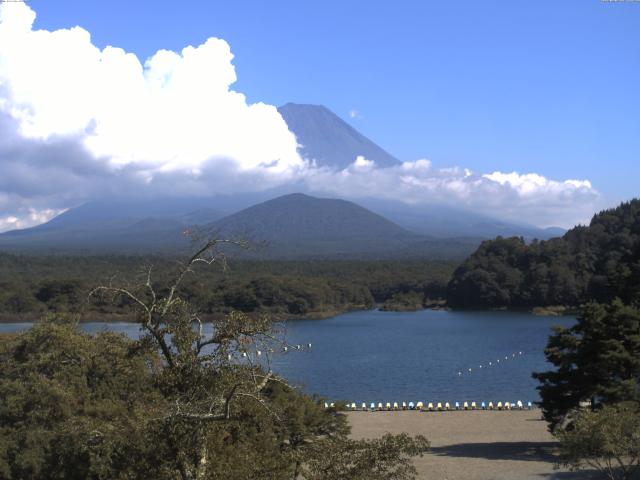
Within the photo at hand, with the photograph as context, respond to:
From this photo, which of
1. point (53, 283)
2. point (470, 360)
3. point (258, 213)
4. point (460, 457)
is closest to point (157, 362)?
point (460, 457)

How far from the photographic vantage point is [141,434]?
5984 mm

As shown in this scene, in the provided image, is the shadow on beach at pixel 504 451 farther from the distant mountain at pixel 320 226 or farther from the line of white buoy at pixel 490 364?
the distant mountain at pixel 320 226

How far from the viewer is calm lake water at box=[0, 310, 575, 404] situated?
24.6m

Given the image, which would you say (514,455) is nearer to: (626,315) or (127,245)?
(626,315)

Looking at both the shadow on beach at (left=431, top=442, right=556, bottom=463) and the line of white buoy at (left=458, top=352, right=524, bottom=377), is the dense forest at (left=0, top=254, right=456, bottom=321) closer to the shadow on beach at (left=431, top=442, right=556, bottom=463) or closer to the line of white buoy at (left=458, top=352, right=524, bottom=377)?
the line of white buoy at (left=458, top=352, right=524, bottom=377)

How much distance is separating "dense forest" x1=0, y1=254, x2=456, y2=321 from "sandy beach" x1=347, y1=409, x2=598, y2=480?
701 inches

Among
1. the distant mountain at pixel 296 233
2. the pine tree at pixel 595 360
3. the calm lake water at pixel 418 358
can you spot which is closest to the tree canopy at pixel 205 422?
the pine tree at pixel 595 360

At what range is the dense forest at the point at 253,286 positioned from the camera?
4847cm

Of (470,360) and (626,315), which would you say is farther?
(470,360)

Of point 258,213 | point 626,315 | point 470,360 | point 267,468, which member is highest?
point 258,213

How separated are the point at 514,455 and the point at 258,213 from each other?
14164 cm

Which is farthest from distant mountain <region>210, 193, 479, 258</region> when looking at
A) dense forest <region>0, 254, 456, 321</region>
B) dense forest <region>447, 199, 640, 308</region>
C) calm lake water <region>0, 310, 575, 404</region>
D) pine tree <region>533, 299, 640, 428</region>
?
pine tree <region>533, 299, 640, 428</region>

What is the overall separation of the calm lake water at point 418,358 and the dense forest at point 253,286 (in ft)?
10.4

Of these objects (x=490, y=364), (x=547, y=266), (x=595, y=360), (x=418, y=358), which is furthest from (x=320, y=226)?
(x=595, y=360)
